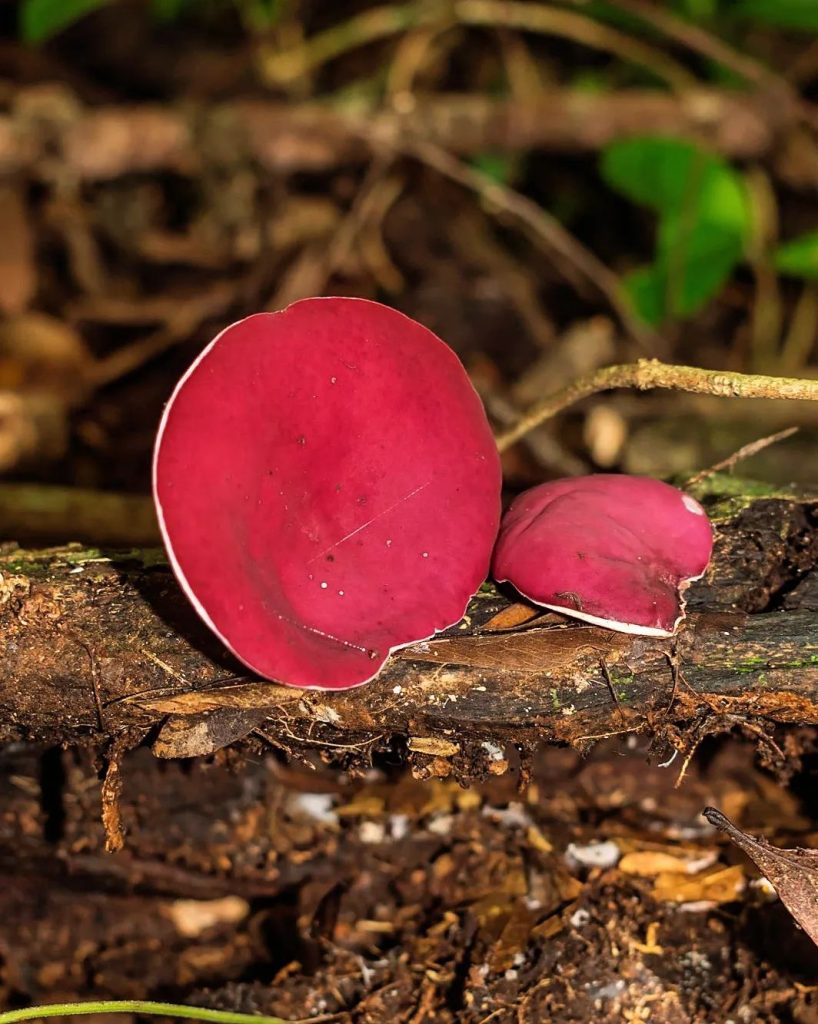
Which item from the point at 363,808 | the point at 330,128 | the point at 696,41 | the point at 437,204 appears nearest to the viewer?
the point at 363,808

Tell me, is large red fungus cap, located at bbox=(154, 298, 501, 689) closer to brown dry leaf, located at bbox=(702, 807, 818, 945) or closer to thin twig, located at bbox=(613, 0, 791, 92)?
brown dry leaf, located at bbox=(702, 807, 818, 945)

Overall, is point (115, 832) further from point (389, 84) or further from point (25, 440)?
point (389, 84)

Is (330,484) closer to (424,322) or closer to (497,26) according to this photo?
(424,322)

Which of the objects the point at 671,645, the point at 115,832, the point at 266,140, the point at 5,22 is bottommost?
the point at 115,832

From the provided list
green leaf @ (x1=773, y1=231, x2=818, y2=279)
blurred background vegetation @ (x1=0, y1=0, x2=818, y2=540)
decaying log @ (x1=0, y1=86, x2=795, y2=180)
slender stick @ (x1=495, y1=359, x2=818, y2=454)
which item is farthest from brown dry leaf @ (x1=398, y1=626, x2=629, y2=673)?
decaying log @ (x1=0, y1=86, x2=795, y2=180)

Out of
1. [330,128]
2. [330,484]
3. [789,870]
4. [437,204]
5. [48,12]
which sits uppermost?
[48,12]

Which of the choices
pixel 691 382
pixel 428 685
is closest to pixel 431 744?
pixel 428 685

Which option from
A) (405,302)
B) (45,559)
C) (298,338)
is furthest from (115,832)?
(405,302)
